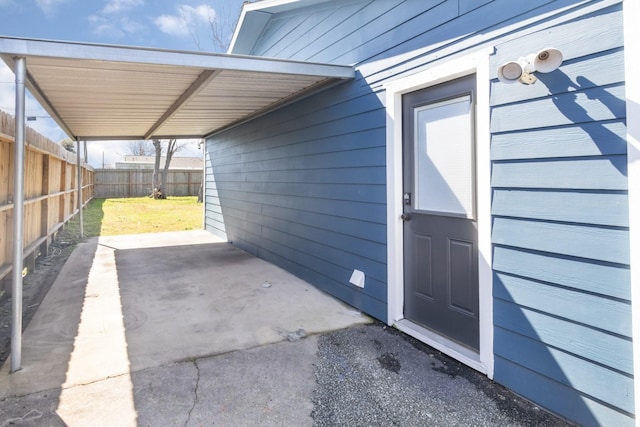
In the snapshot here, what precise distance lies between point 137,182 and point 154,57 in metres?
19.4

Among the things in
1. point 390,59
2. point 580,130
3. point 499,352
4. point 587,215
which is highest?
point 390,59

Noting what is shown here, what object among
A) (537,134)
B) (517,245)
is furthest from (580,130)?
(517,245)

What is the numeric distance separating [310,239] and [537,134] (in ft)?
9.76

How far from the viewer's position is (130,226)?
1003 centimetres

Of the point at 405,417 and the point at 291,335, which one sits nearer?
the point at 405,417

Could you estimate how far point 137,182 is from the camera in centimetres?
2034

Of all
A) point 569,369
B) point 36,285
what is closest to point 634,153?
point 569,369

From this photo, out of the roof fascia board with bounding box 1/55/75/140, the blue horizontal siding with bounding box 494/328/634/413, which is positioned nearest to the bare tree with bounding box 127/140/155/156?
the roof fascia board with bounding box 1/55/75/140

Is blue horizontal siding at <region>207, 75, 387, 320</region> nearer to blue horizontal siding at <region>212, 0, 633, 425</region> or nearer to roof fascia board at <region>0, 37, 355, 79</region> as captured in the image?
blue horizontal siding at <region>212, 0, 633, 425</region>

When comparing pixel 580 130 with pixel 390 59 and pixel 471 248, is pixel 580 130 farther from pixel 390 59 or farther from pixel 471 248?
pixel 390 59

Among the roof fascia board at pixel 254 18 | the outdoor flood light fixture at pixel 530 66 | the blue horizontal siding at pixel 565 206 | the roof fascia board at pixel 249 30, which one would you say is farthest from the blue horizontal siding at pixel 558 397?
the roof fascia board at pixel 249 30

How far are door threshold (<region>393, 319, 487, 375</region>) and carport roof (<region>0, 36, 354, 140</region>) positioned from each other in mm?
2415

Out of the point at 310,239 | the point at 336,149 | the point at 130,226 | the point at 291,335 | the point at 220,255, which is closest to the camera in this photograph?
the point at 291,335

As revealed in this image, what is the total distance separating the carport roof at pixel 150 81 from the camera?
277cm
